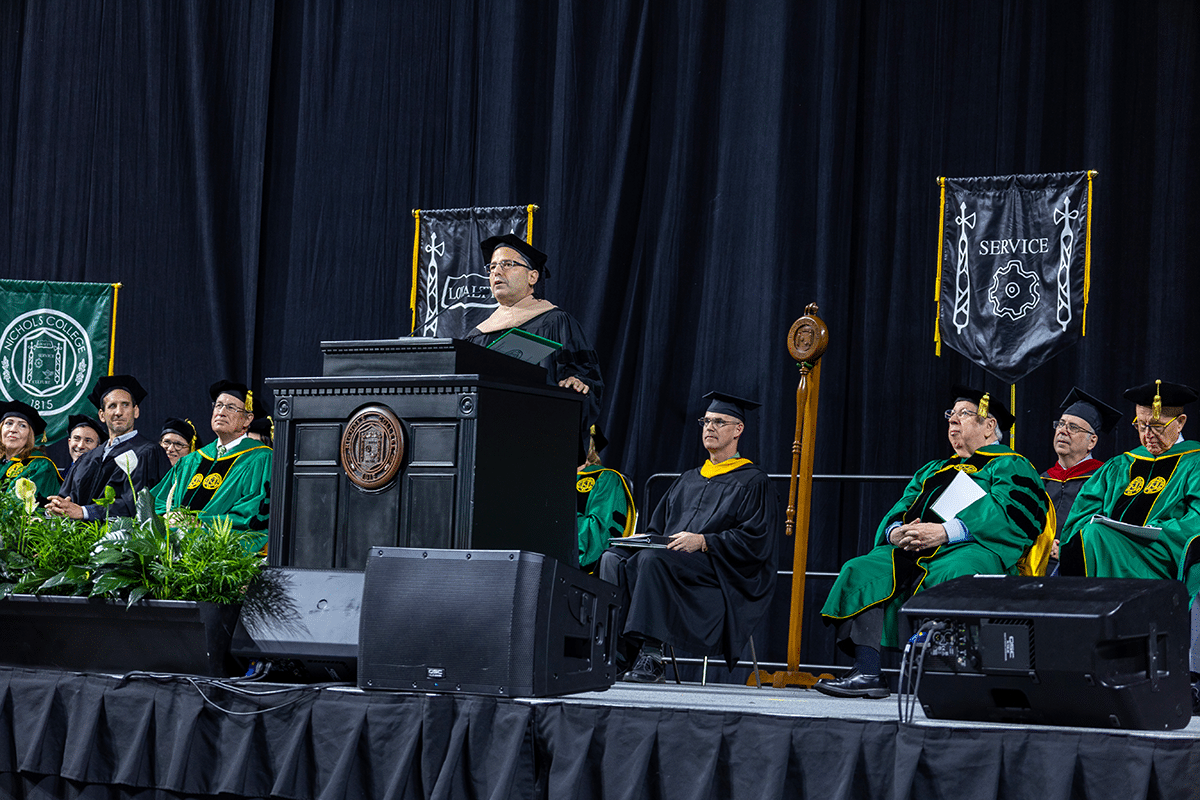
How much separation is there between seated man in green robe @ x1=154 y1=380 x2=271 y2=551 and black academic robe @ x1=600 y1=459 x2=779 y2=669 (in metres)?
1.57

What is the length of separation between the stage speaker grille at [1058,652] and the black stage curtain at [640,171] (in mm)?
3257

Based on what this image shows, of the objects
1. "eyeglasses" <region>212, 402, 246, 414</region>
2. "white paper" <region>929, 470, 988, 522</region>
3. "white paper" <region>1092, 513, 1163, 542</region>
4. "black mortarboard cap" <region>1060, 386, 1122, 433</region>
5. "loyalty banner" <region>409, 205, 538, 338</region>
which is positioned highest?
"loyalty banner" <region>409, 205, 538, 338</region>

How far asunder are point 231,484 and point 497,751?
3142 millimetres

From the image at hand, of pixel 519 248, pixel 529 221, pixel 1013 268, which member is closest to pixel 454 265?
pixel 529 221

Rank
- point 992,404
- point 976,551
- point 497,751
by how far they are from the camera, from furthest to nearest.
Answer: point 992,404
point 976,551
point 497,751

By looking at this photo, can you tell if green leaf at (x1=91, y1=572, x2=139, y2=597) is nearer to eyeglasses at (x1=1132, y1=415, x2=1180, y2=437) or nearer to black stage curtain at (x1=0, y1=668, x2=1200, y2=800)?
black stage curtain at (x1=0, y1=668, x2=1200, y2=800)

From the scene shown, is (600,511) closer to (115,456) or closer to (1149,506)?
(1149,506)

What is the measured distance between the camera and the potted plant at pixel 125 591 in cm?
286

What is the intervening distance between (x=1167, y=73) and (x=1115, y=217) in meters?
0.69

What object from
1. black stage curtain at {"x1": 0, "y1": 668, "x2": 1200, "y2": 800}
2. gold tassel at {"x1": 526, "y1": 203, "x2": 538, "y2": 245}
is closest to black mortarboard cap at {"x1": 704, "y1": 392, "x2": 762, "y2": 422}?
gold tassel at {"x1": 526, "y1": 203, "x2": 538, "y2": 245}

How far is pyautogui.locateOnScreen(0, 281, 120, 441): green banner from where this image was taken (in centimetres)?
763

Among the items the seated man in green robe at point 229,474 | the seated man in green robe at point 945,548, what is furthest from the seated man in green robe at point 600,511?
the seated man in green robe at point 229,474

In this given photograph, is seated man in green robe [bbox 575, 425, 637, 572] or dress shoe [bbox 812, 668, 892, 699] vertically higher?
seated man in green robe [bbox 575, 425, 637, 572]

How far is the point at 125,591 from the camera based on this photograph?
9.53 feet
